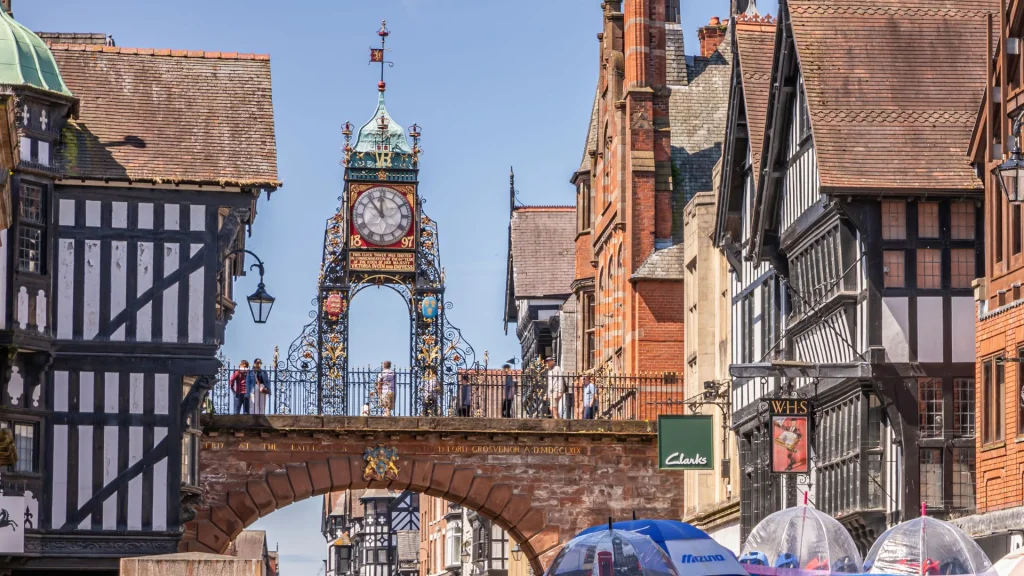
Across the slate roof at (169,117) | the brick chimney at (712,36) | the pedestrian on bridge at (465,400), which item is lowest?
the pedestrian on bridge at (465,400)

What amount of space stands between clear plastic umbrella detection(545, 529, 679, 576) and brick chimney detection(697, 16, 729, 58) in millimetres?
34045

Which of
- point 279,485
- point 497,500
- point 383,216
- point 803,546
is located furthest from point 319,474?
point 803,546

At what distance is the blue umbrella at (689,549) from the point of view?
69.5 feet

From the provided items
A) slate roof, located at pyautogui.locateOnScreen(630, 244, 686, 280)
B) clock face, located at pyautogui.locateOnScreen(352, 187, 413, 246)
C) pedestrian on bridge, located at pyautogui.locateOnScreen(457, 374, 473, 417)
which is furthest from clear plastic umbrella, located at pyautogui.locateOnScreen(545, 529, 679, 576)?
slate roof, located at pyautogui.locateOnScreen(630, 244, 686, 280)

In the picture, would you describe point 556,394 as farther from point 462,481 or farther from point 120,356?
point 120,356

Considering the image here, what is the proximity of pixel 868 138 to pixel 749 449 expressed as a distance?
7.90 m

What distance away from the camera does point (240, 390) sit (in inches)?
1654

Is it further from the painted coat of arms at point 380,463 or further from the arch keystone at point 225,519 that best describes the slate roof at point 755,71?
the arch keystone at point 225,519

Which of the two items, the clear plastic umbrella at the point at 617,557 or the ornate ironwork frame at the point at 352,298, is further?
the ornate ironwork frame at the point at 352,298

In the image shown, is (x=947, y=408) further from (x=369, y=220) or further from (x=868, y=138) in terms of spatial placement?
(x=369, y=220)


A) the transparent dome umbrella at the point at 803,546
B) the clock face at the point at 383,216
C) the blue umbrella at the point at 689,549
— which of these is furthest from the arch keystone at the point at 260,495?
the blue umbrella at the point at 689,549

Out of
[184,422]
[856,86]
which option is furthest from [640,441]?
[856,86]

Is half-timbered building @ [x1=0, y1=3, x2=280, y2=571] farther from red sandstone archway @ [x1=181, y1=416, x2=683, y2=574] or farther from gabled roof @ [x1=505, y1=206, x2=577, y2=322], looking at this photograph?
gabled roof @ [x1=505, y1=206, x2=577, y2=322]

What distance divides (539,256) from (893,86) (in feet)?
114
